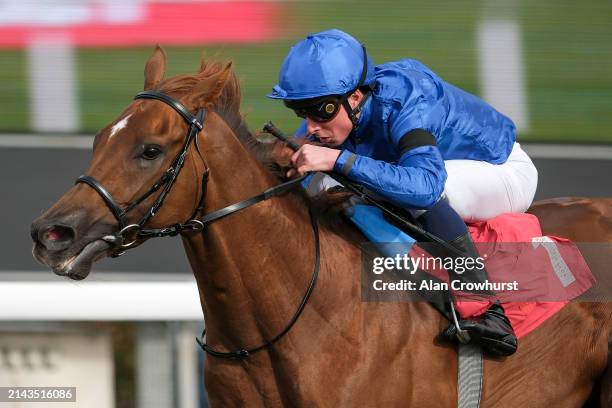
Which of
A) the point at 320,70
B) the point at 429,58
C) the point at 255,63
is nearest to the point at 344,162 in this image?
the point at 320,70

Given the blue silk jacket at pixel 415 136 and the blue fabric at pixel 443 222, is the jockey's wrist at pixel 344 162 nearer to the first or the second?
the blue silk jacket at pixel 415 136

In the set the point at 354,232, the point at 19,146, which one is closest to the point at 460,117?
the point at 354,232

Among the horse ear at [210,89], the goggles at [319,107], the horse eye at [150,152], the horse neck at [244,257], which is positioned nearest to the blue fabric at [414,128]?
the goggles at [319,107]

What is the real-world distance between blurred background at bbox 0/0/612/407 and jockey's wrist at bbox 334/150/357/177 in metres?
2.93

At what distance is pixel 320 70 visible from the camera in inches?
127

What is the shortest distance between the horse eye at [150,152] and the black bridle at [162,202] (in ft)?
0.20

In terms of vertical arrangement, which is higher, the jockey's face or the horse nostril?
the jockey's face

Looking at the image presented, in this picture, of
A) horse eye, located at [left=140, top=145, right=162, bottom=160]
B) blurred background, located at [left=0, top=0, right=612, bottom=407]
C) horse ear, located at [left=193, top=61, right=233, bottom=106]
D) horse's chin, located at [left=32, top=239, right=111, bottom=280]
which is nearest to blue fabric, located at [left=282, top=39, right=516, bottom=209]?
horse ear, located at [left=193, top=61, right=233, bottom=106]

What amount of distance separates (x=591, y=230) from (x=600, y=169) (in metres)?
3.80

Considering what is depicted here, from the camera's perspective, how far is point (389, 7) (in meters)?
8.03

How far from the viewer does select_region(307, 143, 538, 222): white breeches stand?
352 cm

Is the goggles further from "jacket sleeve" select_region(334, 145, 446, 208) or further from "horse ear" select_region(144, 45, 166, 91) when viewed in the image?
"horse ear" select_region(144, 45, 166, 91)

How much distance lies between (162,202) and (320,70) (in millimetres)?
740

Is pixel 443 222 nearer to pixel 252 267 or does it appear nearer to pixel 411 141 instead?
pixel 411 141
